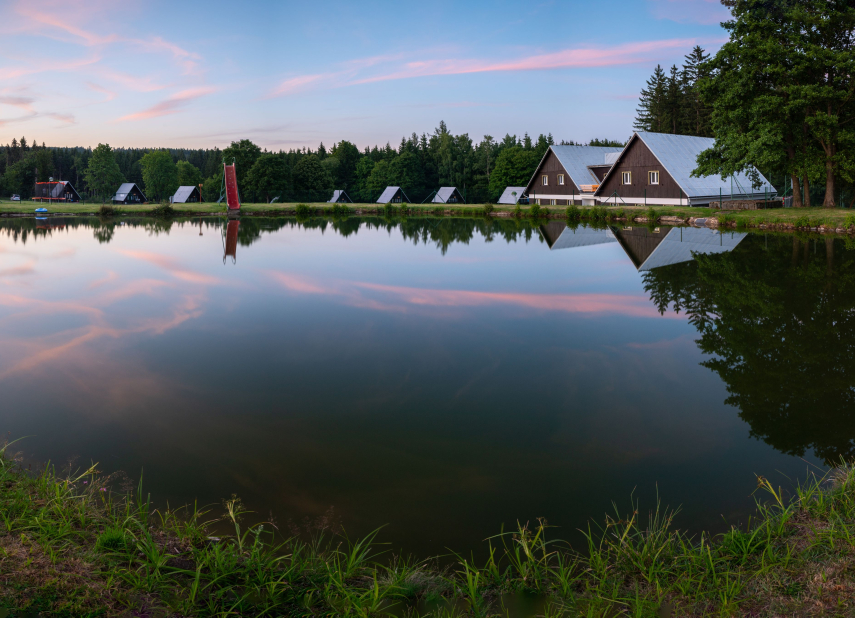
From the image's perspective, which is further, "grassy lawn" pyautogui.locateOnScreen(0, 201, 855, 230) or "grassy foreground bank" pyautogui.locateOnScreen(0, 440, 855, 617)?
"grassy lawn" pyautogui.locateOnScreen(0, 201, 855, 230)

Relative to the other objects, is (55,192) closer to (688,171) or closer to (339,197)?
(339,197)

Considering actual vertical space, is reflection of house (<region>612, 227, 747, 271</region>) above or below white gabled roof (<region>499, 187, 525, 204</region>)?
below

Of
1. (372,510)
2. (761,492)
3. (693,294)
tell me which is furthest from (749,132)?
(372,510)

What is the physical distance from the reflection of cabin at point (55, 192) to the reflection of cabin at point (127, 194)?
6.54m

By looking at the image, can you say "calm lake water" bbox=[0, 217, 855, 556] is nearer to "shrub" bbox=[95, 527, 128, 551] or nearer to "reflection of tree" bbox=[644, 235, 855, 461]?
"reflection of tree" bbox=[644, 235, 855, 461]

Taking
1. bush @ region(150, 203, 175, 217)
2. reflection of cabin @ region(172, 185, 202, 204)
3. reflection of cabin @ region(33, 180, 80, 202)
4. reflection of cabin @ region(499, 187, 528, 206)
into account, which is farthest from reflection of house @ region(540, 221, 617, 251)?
reflection of cabin @ region(33, 180, 80, 202)

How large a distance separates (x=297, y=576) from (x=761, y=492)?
3.08m

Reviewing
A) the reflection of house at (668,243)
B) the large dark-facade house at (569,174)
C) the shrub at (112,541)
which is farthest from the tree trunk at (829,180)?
the shrub at (112,541)

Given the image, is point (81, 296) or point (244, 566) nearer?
point (244, 566)

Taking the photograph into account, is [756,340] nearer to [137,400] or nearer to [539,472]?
[539,472]

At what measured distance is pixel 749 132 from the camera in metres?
23.9

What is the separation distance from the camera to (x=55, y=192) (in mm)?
70625

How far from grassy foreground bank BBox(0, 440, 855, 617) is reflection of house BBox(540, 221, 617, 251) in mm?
Answer: 15684

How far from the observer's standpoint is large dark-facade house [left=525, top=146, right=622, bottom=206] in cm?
3988
